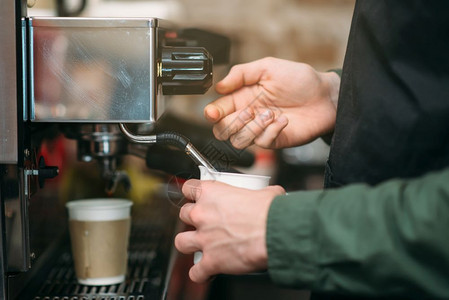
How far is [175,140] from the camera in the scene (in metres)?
0.82

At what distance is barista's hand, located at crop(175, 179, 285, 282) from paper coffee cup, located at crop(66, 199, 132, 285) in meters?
0.28

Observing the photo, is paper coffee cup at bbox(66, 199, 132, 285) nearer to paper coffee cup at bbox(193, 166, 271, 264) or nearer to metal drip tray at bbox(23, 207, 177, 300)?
metal drip tray at bbox(23, 207, 177, 300)

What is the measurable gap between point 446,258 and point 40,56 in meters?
0.56

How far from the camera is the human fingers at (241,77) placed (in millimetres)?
1005

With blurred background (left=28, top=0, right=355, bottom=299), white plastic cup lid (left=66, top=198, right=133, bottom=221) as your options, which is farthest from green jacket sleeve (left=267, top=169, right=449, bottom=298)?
blurred background (left=28, top=0, right=355, bottom=299)

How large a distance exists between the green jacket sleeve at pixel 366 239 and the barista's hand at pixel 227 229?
27mm

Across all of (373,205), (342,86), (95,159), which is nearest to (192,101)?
(95,159)

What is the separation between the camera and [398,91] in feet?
2.35

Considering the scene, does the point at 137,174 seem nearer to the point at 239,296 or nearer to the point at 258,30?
the point at 239,296

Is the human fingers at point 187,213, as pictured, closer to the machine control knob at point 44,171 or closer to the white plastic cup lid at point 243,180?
the white plastic cup lid at point 243,180

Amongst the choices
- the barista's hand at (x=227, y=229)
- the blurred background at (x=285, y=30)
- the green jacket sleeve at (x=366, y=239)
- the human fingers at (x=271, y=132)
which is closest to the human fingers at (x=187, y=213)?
the barista's hand at (x=227, y=229)

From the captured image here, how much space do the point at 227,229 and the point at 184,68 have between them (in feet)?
0.79

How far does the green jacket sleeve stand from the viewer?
0.59 m

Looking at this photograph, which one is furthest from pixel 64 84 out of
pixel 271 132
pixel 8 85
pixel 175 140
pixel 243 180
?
pixel 271 132
